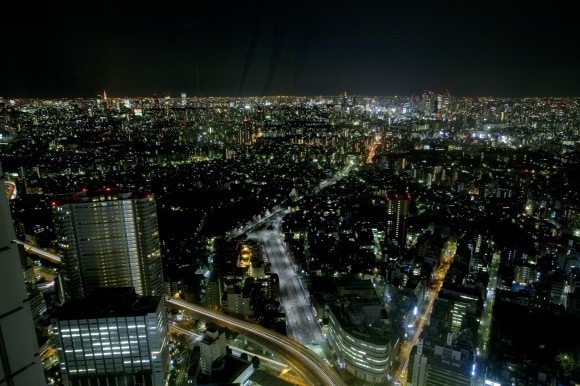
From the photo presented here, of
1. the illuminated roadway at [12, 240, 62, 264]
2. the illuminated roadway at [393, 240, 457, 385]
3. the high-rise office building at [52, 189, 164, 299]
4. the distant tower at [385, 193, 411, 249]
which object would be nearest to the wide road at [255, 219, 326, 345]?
the illuminated roadway at [393, 240, 457, 385]

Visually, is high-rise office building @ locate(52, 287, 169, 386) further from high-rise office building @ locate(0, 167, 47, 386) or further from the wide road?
high-rise office building @ locate(0, 167, 47, 386)

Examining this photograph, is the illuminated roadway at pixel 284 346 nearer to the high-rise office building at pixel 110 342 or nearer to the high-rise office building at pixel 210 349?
the high-rise office building at pixel 210 349

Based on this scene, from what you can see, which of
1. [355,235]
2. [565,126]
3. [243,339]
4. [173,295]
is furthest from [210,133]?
[565,126]

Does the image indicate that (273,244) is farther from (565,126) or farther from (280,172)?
(565,126)

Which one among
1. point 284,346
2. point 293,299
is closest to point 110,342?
point 284,346

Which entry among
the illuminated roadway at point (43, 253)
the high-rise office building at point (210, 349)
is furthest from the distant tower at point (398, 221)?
the illuminated roadway at point (43, 253)

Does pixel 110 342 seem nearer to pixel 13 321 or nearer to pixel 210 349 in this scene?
pixel 210 349
